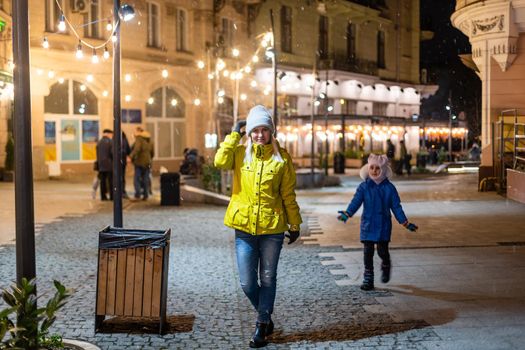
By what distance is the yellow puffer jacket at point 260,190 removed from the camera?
6.12m

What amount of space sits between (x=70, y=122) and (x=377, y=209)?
22894mm

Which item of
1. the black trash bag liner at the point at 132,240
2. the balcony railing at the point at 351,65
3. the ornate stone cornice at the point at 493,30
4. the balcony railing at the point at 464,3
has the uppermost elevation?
the balcony railing at the point at 351,65

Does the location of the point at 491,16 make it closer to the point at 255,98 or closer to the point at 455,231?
the point at 455,231

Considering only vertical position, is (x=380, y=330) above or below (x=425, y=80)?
below

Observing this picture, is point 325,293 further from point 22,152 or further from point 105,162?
point 105,162

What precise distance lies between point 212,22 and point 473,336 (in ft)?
98.1

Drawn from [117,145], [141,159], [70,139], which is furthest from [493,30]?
[70,139]

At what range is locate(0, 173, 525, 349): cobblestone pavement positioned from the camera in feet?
20.8

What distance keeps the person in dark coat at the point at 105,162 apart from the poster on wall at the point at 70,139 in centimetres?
1023

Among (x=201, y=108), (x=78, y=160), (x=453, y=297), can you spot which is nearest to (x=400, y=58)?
(x=201, y=108)

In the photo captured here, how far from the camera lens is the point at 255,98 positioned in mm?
37250

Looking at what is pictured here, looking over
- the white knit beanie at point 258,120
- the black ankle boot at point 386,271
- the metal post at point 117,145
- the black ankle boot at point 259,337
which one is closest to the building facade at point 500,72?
the black ankle boot at point 386,271

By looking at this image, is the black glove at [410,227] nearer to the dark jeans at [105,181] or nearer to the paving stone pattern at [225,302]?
the paving stone pattern at [225,302]

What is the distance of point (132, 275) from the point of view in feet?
20.7
